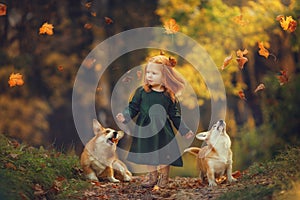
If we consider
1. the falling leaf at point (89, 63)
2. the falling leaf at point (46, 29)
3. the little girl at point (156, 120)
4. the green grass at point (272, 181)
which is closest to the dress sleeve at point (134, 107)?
the little girl at point (156, 120)

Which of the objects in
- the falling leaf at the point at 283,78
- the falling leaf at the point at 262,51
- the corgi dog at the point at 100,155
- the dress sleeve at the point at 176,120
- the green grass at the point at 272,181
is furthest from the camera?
the falling leaf at the point at 262,51

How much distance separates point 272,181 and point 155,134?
1203 millimetres

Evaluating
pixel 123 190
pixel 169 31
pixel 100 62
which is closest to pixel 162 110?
pixel 123 190

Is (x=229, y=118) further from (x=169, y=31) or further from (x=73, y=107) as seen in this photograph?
(x=73, y=107)

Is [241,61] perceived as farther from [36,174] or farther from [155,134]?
[36,174]

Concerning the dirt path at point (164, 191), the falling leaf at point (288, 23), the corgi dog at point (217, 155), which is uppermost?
the falling leaf at point (288, 23)

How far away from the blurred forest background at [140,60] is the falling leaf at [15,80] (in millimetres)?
73

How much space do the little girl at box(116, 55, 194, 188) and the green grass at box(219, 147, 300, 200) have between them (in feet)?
2.43

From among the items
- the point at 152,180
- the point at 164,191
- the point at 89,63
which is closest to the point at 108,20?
the point at 89,63

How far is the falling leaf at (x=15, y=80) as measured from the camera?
7590 millimetres

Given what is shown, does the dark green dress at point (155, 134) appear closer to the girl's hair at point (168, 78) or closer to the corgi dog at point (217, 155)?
the girl's hair at point (168, 78)

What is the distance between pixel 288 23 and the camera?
675cm

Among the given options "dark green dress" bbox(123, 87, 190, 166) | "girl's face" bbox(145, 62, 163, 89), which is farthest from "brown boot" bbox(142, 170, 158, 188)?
"girl's face" bbox(145, 62, 163, 89)

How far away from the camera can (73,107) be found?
7988mm
